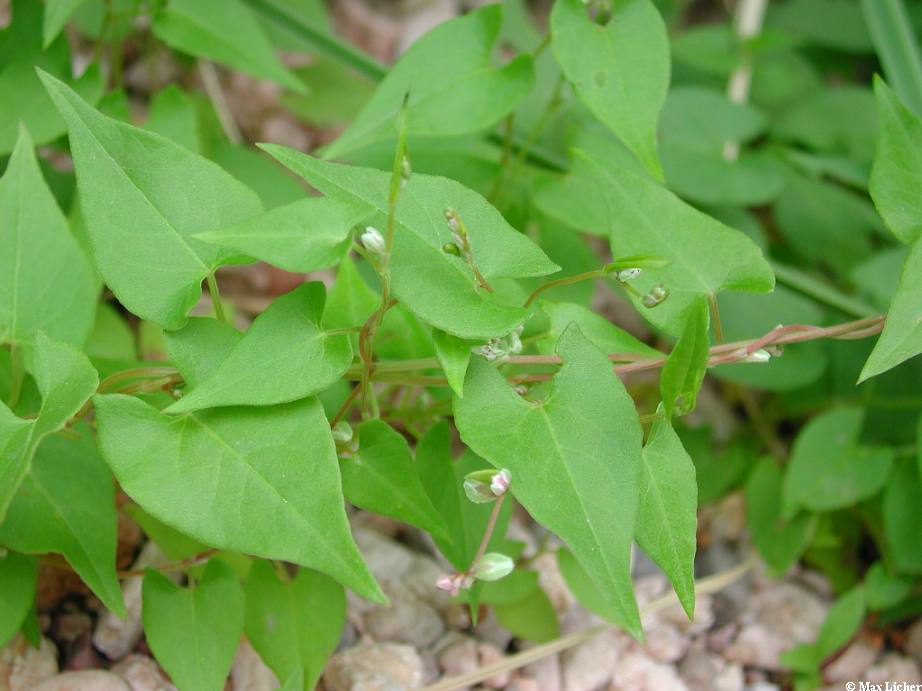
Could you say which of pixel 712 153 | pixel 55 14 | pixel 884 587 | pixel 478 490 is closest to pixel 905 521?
pixel 884 587

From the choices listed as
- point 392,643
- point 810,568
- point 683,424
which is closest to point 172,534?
point 392,643

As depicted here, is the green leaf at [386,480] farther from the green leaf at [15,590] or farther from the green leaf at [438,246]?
the green leaf at [15,590]

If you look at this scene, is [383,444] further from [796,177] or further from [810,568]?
[796,177]

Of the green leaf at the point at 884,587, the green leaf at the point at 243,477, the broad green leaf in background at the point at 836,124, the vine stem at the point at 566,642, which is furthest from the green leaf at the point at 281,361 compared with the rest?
the broad green leaf in background at the point at 836,124

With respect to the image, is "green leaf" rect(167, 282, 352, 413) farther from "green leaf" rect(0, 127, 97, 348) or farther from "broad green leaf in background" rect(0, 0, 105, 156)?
"broad green leaf in background" rect(0, 0, 105, 156)

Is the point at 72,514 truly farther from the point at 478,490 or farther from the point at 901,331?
the point at 901,331

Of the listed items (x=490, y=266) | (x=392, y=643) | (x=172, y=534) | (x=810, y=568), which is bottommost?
(x=810, y=568)
